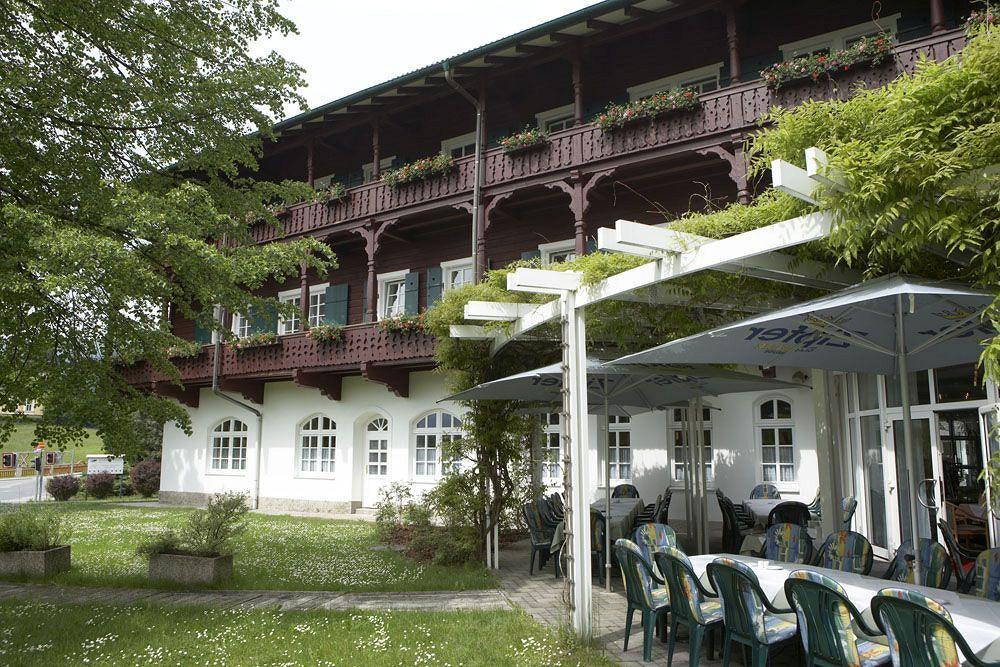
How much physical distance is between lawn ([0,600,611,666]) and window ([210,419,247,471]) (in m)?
12.9

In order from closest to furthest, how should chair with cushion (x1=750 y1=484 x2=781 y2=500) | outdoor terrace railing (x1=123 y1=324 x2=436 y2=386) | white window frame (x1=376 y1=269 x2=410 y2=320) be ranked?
chair with cushion (x1=750 y1=484 x2=781 y2=500) → outdoor terrace railing (x1=123 y1=324 x2=436 y2=386) → white window frame (x1=376 y1=269 x2=410 y2=320)

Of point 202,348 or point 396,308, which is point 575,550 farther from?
point 202,348

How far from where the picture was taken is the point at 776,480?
1253cm

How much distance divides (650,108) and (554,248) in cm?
372

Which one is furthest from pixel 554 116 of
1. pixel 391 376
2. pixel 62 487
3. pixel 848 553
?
pixel 62 487

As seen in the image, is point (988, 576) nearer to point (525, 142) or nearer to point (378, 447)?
point (525, 142)

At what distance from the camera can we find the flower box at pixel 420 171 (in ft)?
49.5

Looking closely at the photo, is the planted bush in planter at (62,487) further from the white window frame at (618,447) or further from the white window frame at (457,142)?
the white window frame at (618,447)

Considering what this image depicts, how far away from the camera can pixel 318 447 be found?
18031 millimetres

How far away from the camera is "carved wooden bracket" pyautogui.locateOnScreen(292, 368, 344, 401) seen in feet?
55.3

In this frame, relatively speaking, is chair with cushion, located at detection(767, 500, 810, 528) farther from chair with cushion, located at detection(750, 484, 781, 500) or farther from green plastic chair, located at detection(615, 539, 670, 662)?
green plastic chair, located at detection(615, 539, 670, 662)

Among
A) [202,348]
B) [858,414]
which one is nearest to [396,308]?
[202,348]

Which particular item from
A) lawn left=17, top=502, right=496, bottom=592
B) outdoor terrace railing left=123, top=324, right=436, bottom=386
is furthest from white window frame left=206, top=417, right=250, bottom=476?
lawn left=17, top=502, right=496, bottom=592

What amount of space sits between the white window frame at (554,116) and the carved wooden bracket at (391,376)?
6.27 meters
